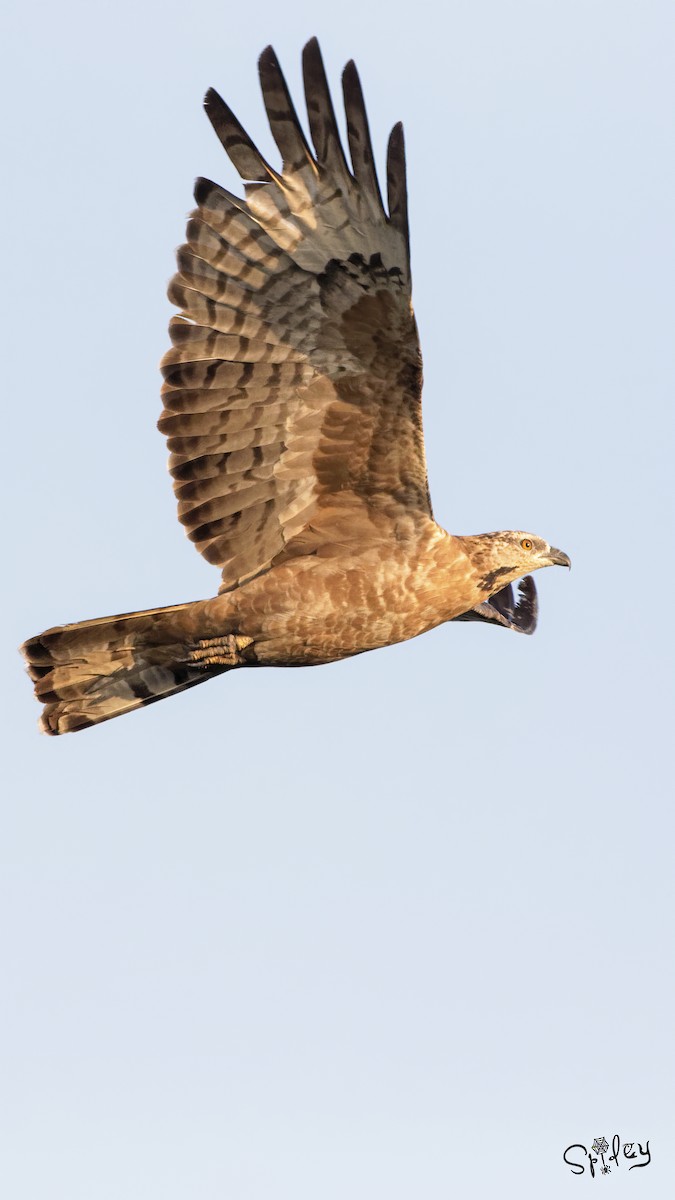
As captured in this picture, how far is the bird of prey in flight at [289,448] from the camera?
9828 mm

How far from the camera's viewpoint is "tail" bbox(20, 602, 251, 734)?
10742mm

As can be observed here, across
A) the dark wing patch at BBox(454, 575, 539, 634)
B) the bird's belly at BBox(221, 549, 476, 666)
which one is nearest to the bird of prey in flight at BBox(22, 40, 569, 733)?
the bird's belly at BBox(221, 549, 476, 666)

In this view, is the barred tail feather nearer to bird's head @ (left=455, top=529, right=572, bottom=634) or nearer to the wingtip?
bird's head @ (left=455, top=529, right=572, bottom=634)

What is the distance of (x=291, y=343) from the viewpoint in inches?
406

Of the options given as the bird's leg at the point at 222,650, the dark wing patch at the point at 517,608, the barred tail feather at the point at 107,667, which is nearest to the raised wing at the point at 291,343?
the bird's leg at the point at 222,650

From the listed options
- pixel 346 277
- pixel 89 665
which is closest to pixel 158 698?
pixel 89 665

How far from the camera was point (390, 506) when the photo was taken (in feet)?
35.1

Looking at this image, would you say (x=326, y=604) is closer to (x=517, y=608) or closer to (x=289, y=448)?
(x=289, y=448)

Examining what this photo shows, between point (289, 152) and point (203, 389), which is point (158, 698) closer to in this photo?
point (203, 389)

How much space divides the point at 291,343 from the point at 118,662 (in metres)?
2.24

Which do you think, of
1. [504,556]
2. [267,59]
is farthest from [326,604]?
[267,59]

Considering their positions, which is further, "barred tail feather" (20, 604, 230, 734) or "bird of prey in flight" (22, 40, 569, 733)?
"barred tail feather" (20, 604, 230, 734)

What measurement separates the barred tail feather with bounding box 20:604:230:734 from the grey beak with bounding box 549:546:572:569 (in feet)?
7.81

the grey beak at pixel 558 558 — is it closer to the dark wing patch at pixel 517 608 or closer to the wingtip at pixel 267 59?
the dark wing patch at pixel 517 608
